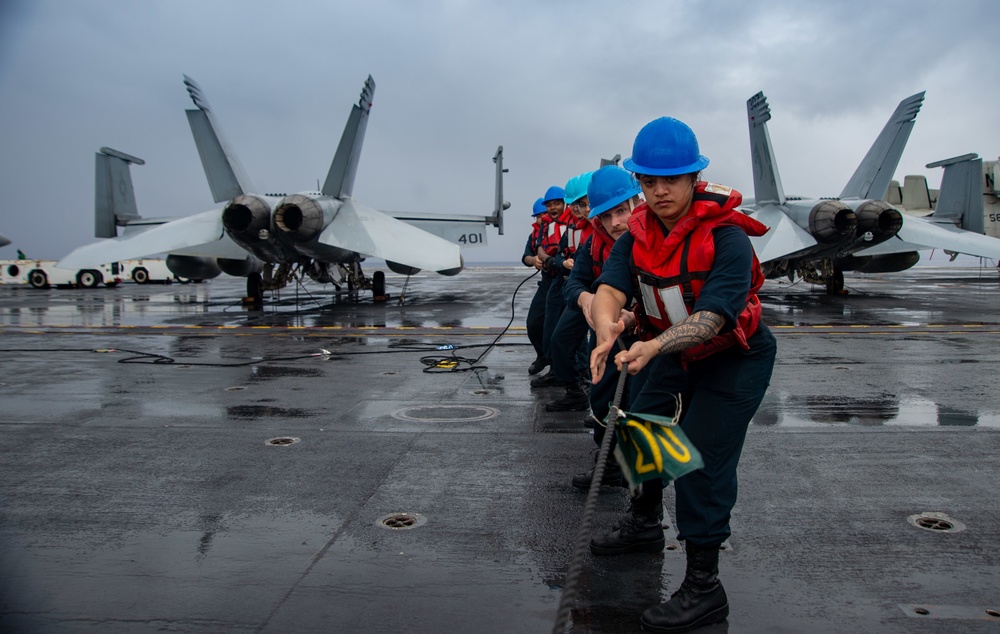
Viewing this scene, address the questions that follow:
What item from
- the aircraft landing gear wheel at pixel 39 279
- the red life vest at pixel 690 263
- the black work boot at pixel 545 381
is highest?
the red life vest at pixel 690 263

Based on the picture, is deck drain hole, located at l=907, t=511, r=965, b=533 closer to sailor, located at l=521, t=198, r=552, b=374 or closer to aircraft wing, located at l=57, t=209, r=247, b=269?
sailor, located at l=521, t=198, r=552, b=374

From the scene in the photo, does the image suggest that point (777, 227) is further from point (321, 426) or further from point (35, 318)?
point (35, 318)

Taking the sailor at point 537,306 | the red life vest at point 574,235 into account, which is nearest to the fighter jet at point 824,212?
the sailor at point 537,306

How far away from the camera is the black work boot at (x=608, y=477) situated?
4.32 m

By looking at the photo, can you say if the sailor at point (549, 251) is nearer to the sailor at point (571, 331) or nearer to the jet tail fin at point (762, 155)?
the sailor at point (571, 331)

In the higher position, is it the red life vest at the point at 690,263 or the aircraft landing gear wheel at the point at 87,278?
the red life vest at the point at 690,263

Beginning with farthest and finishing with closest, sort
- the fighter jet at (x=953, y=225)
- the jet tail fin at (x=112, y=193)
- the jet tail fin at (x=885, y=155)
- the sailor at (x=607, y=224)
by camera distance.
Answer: the jet tail fin at (x=112, y=193), the jet tail fin at (x=885, y=155), the fighter jet at (x=953, y=225), the sailor at (x=607, y=224)

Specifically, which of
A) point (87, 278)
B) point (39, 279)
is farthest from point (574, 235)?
point (39, 279)

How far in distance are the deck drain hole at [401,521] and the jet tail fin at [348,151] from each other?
1514 cm

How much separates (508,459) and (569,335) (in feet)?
5.35

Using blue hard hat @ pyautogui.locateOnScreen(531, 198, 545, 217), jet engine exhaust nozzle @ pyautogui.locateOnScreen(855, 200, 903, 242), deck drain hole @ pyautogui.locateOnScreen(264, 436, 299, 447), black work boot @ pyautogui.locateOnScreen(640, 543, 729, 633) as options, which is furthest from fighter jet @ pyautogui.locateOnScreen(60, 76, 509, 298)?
black work boot @ pyautogui.locateOnScreen(640, 543, 729, 633)

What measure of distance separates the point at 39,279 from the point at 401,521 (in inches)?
1408

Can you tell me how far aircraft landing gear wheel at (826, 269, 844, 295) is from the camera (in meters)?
21.7

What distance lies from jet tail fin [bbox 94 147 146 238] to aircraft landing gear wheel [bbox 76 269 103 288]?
1025 centimetres
